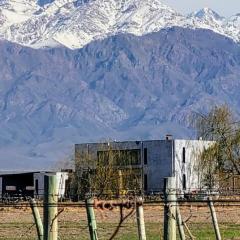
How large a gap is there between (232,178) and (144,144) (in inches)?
1744

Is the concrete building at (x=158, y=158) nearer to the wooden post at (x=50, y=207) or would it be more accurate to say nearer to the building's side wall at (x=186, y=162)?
the building's side wall at (x=186, y=162)

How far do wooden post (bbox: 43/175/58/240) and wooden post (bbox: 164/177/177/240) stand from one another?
2711 mm

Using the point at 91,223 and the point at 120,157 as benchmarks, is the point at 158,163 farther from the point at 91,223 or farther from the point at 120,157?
the point at 91,223

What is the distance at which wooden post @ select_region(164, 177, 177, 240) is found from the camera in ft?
63.4

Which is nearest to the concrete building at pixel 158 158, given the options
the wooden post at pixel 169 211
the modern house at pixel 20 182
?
the modern house at pixel 20 182

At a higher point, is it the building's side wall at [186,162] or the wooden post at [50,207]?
the building's side wall at [186,162]

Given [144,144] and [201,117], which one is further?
[144,144]

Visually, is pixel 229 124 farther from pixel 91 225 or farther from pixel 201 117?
pixel 91 225

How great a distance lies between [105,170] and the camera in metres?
107

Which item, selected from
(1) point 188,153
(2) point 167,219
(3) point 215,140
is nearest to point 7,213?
(3) point 215,140

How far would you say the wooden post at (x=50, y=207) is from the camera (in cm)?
1714

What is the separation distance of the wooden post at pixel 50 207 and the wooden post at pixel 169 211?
271cm

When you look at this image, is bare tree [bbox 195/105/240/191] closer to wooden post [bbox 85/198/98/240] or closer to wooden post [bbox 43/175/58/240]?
wooden post [bbox 85/198/98/240]

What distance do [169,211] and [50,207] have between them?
9.58 ft
